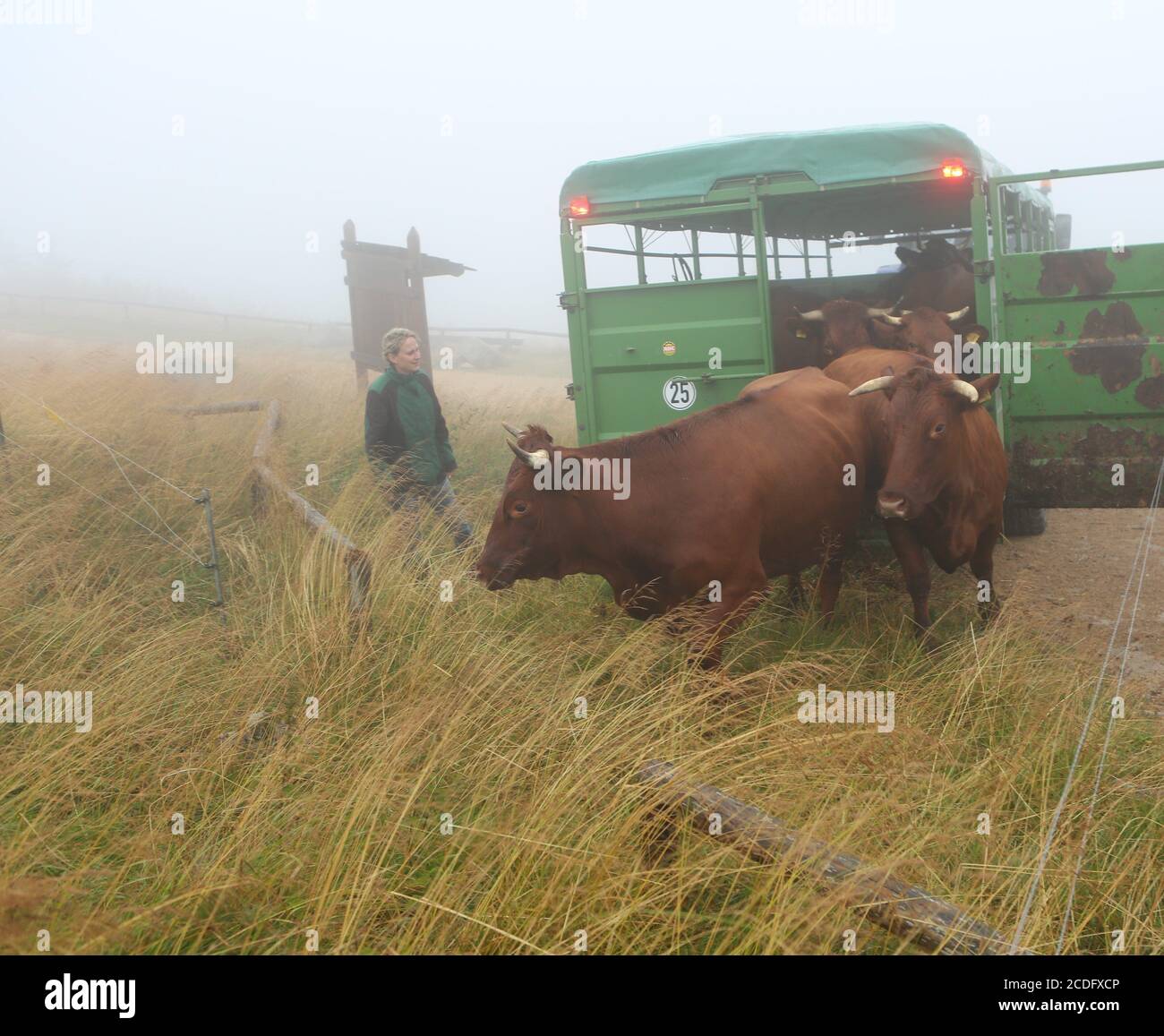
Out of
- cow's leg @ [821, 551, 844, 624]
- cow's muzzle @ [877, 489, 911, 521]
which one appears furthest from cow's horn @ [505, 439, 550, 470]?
cow's leg @ [821, 551, 844, 624]

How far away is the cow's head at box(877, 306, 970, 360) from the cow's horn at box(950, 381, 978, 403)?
136 centimetres

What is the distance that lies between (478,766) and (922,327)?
15.6 ft

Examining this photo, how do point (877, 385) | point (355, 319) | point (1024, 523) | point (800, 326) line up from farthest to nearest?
point (355, 319) → point (1024, 523) → point (800, 326) → point (877, 385)

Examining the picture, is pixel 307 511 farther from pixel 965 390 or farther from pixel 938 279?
pixel 938 279

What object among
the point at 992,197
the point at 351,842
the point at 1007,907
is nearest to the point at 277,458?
the point at 992,197

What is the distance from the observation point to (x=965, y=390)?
5742 mm

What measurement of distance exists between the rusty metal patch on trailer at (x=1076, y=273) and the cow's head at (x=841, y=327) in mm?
1250

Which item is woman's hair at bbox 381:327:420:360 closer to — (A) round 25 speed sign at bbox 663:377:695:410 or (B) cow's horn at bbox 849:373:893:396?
(A) round 25 speed sign at bbox 663:377:695:410

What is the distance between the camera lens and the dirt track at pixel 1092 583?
6066mm

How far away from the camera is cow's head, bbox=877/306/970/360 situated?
720cm

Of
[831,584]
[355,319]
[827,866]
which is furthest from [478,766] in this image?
[355,319]

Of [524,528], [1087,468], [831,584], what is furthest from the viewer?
[1087,468]

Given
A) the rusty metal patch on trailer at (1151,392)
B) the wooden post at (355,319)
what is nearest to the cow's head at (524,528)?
the rusty metal patch on trailer at (1151,392)

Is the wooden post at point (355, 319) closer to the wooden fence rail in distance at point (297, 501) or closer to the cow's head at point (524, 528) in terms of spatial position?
the wooden fence rail in distance at point (297, 501)
